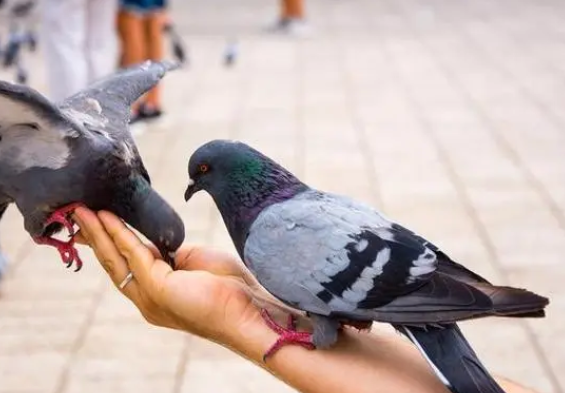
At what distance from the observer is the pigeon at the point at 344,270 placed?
230 centimetres

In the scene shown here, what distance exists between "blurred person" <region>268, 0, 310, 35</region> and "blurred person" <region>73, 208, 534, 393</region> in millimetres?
9482

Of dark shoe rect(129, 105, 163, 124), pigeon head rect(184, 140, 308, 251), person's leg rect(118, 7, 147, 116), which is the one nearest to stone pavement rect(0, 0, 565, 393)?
dark shoe rect(129, 105, 163, 124)

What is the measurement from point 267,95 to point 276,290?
20.7ft

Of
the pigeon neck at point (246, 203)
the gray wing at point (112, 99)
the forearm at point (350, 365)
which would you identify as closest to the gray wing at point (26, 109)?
the gray wing at point (112, 99)

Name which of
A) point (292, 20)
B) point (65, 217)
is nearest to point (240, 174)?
point (65, 217)

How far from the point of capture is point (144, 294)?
2.58m

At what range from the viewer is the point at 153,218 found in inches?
106

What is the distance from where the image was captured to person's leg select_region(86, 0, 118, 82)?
22.4ft

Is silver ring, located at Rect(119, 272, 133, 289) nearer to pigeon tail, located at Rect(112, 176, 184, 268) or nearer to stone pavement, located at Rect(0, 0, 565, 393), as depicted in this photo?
pigeon tail, located at Rect(112, 176, 184, 268)

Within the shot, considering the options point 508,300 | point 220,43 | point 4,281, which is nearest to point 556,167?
point 4,281

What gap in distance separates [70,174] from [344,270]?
83cm

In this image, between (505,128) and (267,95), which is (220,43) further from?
(505,128)

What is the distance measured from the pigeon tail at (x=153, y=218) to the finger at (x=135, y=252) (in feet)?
0.27

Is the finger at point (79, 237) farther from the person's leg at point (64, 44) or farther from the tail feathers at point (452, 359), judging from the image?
the person's leg at point (64, 44)
